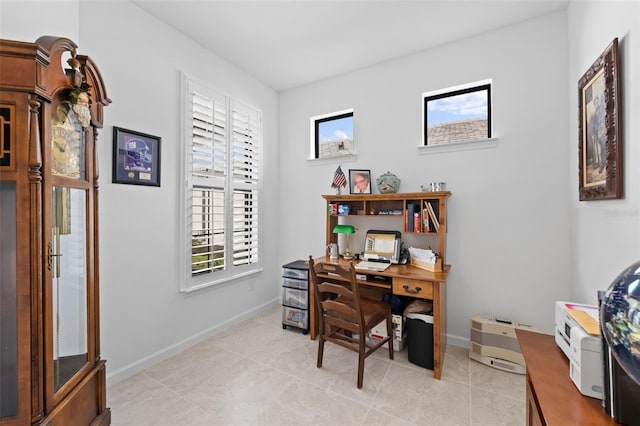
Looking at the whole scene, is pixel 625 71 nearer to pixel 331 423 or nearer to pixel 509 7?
pixel 509 7

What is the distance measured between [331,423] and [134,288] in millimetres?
1793

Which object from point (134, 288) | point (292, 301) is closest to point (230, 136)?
point (134, 288)

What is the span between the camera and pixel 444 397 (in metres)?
1.90

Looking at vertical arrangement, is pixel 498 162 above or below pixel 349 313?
above

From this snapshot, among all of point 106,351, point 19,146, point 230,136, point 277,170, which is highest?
point 230,136

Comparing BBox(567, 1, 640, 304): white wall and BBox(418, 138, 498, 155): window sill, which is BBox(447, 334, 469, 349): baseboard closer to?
BBox(567, 1, 640, 304): white wall

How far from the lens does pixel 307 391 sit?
6.44 feet

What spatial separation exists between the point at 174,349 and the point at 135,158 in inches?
67.6

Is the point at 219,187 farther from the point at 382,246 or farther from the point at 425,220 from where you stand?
the point at 425,220

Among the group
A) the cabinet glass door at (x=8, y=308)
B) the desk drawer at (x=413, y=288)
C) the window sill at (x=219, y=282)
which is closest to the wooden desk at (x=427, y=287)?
the desk drawer at (x=413, y=288)

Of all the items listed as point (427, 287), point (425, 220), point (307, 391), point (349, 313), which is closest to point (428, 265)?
point (427, 287)

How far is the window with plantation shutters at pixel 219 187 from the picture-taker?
2.61 meters

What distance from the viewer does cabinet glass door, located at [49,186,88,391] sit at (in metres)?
1.22

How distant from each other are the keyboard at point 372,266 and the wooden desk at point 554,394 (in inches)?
48.4
